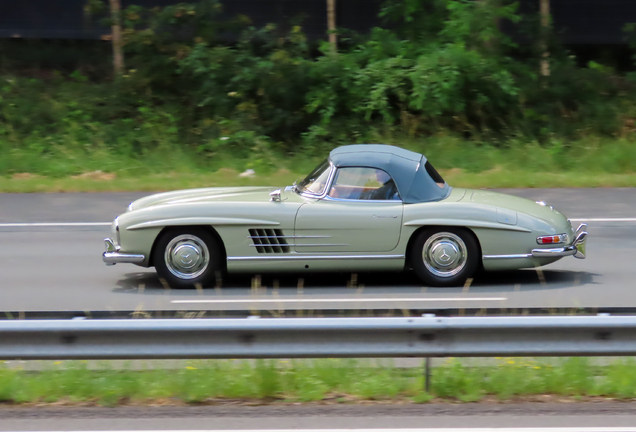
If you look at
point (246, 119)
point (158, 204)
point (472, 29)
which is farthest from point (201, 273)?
point (472, 29)

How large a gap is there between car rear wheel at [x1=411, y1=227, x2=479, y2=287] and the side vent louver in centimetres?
121

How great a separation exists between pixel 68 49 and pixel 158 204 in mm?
14642

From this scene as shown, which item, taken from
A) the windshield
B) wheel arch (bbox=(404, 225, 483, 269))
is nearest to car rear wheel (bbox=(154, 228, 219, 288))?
the windshield

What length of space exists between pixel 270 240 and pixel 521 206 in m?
2.46

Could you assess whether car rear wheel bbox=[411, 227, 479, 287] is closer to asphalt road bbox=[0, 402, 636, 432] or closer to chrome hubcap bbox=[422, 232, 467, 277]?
chrome hubcap bbox=[422, 232, 467, 277]

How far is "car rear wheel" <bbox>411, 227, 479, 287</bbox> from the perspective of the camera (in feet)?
25.2

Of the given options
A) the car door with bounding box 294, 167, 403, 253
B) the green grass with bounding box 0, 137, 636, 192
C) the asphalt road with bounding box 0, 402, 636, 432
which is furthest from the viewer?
the green grass with bounding box 0, 137, 636, 192

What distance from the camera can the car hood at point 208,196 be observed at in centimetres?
798

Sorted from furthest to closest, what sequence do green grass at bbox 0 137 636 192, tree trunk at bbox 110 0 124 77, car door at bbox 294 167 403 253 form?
tree trunk at bbox 110 0 124 77 → green grass at bbox 0 137 636 192 → car door at bbox 294 167 403 253

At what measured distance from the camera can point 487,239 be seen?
7680mm

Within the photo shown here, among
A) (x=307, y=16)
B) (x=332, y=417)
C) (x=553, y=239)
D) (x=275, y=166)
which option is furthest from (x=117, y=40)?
(x=332, y=417)

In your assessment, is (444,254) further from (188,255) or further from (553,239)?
(188,255)

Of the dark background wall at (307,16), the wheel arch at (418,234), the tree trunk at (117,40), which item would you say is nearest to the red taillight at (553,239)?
the wheel arch at (418,234)

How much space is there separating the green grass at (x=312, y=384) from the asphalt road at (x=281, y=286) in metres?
1.60
